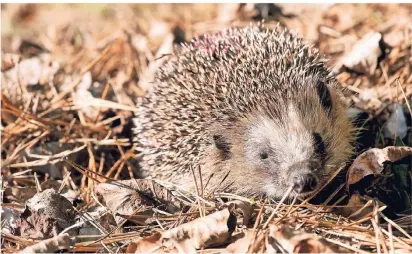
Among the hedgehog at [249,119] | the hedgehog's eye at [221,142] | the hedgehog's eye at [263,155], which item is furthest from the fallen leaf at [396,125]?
the hedgehog's eye at [221,142]

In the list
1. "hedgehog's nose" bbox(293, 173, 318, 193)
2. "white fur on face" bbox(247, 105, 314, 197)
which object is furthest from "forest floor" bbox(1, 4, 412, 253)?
"white fur on face" bbox(247, 105, 314, 197)

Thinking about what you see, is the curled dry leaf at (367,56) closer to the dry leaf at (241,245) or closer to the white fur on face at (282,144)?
the white fur on face at (282,144)

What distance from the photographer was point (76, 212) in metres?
3.37

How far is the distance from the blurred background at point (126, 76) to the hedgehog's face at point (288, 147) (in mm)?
351

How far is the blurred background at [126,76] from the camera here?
4.22m

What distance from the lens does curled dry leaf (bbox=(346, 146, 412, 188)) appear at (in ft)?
11.0

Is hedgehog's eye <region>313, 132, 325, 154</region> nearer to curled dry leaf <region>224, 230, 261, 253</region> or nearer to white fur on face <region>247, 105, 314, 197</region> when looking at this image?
white fur on face <region>247, 105, 314, 197</region>

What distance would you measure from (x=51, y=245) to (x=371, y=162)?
1.82 meters

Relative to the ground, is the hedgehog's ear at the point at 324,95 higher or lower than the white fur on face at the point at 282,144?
higher

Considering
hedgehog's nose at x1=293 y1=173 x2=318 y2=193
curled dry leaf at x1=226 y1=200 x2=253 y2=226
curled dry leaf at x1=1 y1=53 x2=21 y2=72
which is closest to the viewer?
curled dry leaf at x1=226 y1=200 x2=253 y2=226

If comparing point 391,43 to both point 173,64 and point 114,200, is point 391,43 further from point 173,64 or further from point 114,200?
point 114,200

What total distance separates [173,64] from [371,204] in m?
1.75

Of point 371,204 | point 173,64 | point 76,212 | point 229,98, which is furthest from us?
point 173,64

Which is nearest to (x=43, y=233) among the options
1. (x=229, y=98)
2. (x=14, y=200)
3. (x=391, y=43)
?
(x=14, y=200)
